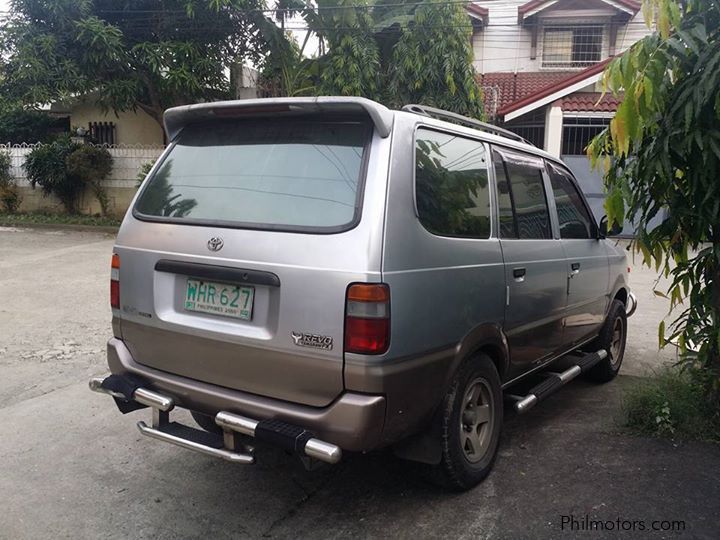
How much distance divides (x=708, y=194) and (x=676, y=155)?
27cm

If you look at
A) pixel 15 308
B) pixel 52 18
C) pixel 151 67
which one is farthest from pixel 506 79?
pixel 15 308

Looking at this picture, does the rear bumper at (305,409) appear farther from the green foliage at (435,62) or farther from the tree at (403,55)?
the green foliage at (435,62)

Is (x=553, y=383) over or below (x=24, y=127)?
below

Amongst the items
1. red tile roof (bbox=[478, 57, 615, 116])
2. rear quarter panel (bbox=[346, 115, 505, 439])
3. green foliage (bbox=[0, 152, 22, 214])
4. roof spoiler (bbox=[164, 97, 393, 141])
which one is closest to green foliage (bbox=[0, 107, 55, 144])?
green foliage (bbox=[0, 152, 22, 214])

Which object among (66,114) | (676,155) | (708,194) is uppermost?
(66,114)

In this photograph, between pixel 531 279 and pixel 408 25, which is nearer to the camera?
pixel 531 279

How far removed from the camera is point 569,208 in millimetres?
4473

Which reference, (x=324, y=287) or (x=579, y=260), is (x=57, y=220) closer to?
(x=579, y=260)

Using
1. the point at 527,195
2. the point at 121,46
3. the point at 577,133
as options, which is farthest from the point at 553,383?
the point at 121,46

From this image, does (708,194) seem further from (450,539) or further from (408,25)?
(408,25)

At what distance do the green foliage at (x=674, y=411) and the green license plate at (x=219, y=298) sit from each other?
2621mm

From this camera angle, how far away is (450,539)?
2779mm

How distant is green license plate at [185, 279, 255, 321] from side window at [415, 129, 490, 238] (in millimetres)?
862

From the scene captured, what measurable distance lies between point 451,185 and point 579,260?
5.55ft
